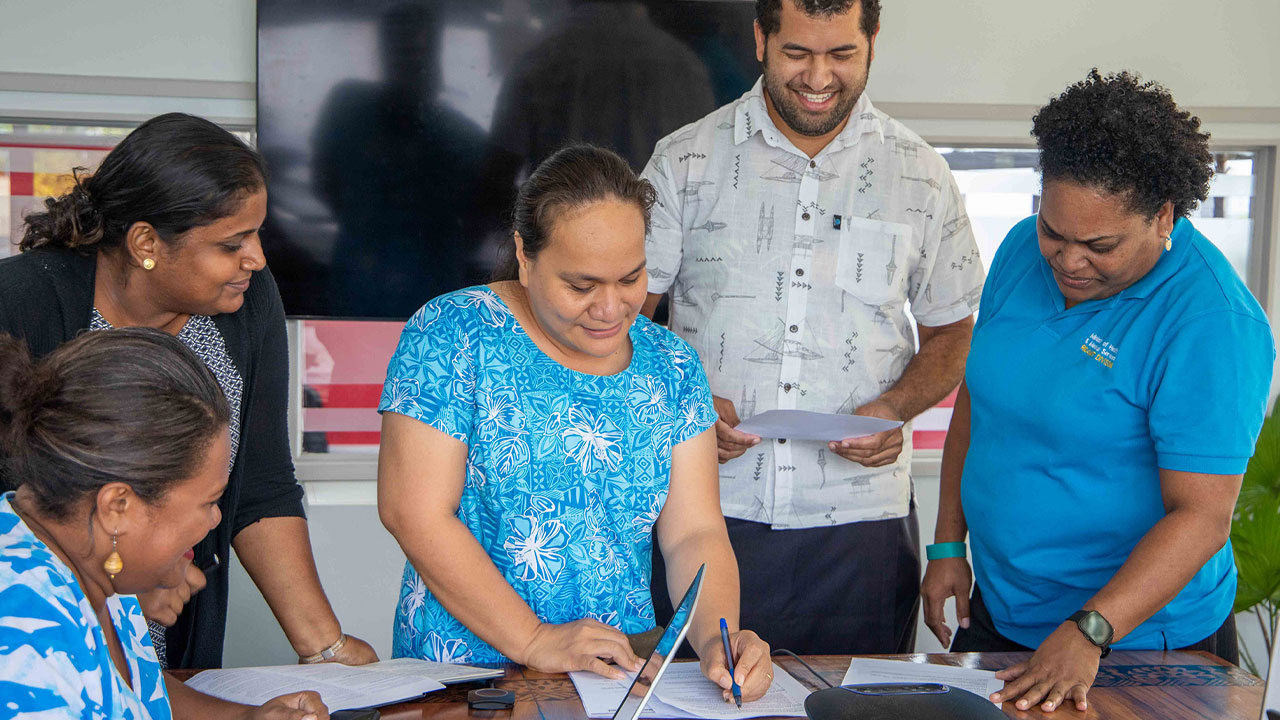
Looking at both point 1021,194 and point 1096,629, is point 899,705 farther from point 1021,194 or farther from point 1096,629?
point 1021,194

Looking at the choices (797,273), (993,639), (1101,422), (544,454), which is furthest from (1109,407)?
(544,454)

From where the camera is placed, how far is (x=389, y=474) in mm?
1575

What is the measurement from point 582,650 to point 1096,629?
2.42ft

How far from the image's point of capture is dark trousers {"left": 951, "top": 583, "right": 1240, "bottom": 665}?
1.82 m

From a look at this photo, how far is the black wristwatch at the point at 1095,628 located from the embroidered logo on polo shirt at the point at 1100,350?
0.40m

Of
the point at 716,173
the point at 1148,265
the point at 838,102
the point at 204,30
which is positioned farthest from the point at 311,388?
the point at 1148,265

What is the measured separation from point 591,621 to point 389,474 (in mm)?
359

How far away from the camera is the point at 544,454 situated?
159cm

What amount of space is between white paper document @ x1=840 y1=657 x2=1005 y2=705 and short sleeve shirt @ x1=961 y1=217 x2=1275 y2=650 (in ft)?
0.95

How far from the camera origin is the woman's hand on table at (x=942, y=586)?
6.76 feet

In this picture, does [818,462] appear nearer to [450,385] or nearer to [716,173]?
[716,173]

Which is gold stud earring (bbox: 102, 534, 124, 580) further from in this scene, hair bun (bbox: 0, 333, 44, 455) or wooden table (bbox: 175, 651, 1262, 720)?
wooden table (bbox: 175, 651, 1262, 720)

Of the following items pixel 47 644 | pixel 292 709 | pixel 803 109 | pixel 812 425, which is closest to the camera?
pixel 47 644

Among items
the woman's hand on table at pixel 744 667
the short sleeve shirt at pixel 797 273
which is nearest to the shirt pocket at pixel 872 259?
the short sleeve shirt at pixel 797 273
